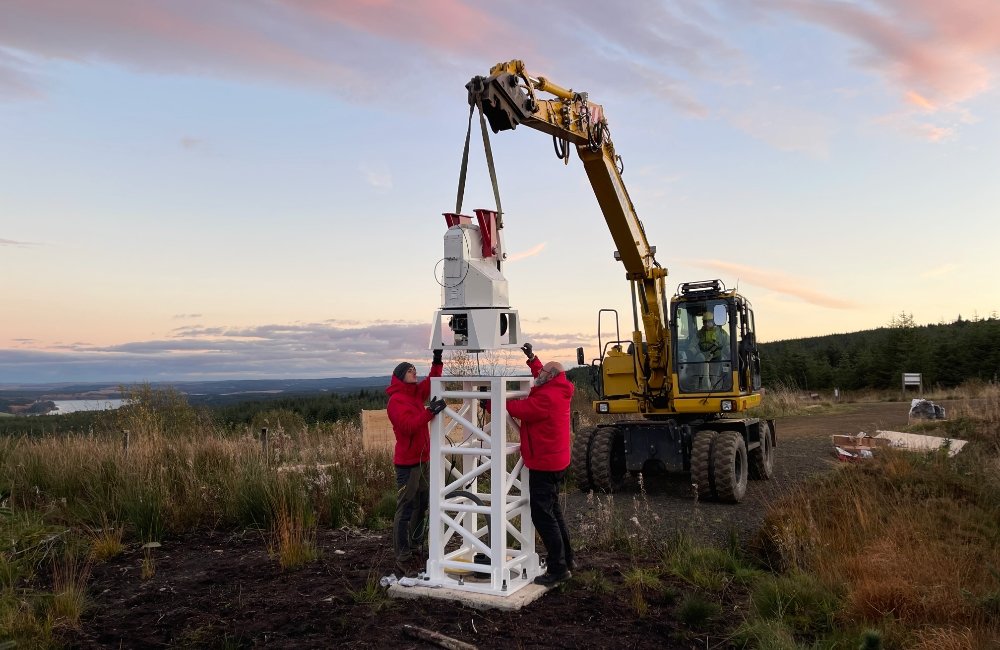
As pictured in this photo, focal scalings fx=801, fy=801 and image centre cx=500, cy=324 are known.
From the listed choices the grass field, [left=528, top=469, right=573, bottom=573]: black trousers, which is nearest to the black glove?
[left=528, top=469, right=573, bottom=573]: black trousers

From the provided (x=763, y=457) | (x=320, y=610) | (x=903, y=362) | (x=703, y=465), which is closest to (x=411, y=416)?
(x=320, y=610)

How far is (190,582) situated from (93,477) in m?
3.71

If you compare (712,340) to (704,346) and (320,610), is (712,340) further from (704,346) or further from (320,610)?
(320,610)

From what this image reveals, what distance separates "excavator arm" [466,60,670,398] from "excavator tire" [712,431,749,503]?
5.51ft

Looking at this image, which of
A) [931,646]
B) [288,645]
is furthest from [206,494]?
[931,646]

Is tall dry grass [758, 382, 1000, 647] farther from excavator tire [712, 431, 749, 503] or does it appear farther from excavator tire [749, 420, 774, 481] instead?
excavator tire [749, 420, 774, 481]

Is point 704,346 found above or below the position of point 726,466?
above

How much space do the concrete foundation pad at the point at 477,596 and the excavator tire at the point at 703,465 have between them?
501cm

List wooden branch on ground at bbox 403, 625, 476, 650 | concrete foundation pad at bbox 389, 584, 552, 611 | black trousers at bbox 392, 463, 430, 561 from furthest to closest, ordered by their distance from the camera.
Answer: black trousers at bbox 392, 463, 430, 561, concrete foundation pad at bbox 389, 584, 552, 611, wooden branch on ground at bbox 403, 625, 476, 650

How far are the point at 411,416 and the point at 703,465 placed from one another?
226 inches

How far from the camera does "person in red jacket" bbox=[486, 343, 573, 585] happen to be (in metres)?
6.04

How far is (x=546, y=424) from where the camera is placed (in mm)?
6102

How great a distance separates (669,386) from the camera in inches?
485

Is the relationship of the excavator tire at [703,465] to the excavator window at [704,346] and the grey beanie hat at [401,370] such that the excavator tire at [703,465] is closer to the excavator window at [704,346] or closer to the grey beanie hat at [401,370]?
the excavator window at [704,346]
